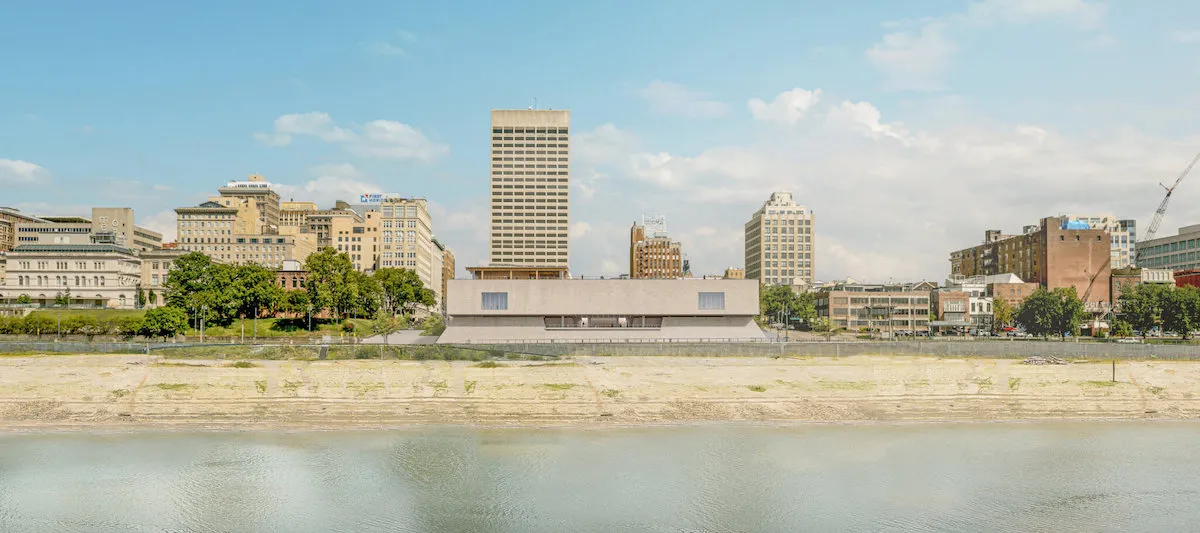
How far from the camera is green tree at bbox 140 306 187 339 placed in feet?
402

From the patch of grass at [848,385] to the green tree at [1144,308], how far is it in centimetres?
11306

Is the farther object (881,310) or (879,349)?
(881,310)

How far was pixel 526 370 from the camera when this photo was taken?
8531 cm

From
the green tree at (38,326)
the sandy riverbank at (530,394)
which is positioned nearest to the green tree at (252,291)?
the green tree at (38,326)

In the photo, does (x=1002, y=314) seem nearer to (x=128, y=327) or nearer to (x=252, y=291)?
(x=252, y=291)

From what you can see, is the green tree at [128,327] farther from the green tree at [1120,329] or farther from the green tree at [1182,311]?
the green tree at [1182,311]

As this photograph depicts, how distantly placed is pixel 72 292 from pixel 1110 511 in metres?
→ 197

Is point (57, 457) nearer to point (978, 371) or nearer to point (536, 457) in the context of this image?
point (536, 457)

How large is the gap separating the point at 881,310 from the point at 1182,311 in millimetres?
59933

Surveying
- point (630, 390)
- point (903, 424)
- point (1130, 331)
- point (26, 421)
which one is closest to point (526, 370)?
point (630, 390)

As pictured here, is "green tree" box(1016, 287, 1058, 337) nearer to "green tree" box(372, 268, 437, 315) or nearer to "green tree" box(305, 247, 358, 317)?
"green tree" box(372, 268, 437, 315)

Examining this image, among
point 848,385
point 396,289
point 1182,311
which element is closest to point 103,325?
point 396,289

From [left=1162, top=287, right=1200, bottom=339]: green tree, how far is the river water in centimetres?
11859

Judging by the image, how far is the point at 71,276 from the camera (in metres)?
178
